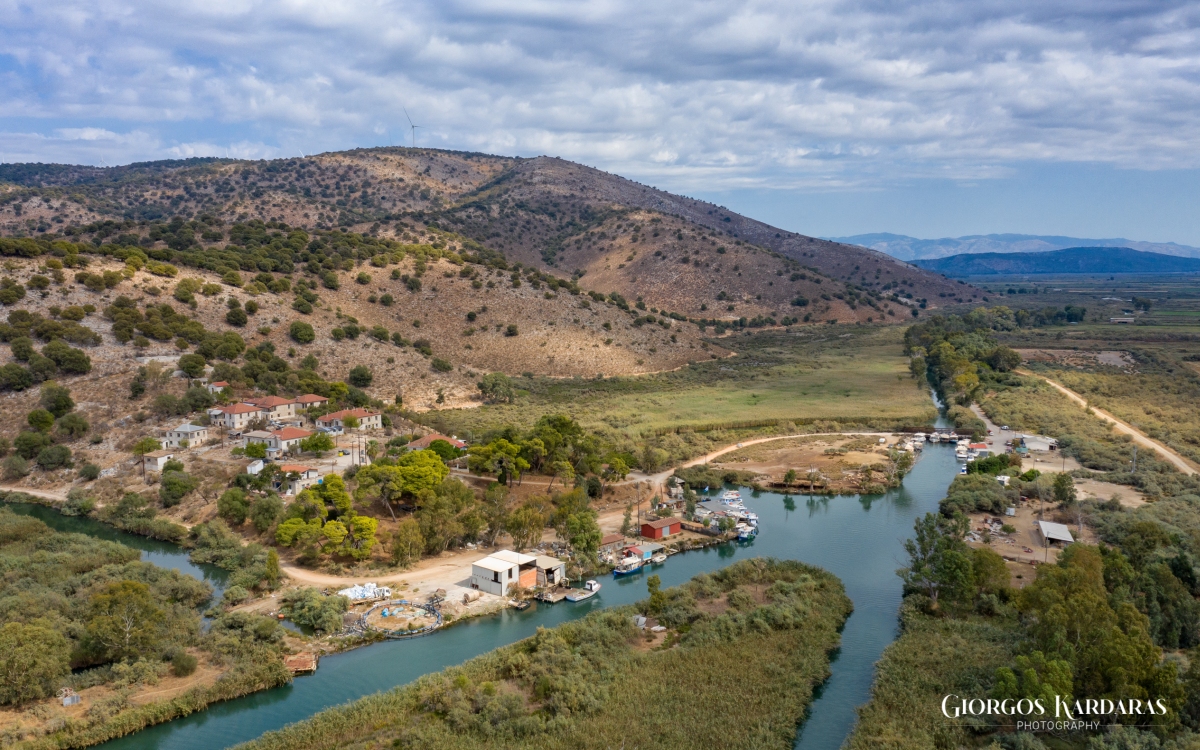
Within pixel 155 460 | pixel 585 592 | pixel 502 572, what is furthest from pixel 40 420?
pixel 585 592

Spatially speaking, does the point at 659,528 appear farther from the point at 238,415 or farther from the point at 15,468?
the point at 15,468

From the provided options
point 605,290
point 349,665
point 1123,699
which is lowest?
point 349,665

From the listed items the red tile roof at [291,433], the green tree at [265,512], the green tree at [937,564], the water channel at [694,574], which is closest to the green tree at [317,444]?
the red tile roof at [291,433]

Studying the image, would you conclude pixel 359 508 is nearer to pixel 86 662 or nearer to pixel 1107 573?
pixel 86 662

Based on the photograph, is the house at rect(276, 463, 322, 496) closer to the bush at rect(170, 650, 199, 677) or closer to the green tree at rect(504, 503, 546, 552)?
the green tree at rect(504, 503, 546, 552)

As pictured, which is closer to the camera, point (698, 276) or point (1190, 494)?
point (1190, 494)

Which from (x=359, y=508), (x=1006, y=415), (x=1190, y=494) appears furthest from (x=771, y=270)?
(x=359, y=508)
